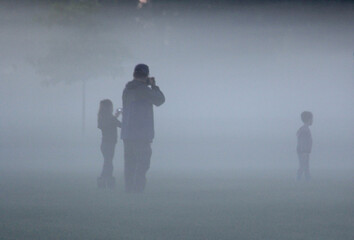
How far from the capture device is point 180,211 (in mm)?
9938

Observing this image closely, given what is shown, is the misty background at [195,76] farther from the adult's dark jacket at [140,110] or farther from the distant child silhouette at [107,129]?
the adult's dark jacket at [140,110]

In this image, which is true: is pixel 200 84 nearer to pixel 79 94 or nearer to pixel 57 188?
pixel 79 94

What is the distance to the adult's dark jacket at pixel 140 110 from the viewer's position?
1263 centimetres

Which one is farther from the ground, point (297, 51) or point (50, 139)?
point (297, 51)

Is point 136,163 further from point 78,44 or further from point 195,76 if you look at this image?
point 195,76

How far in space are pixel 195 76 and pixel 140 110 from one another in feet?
155

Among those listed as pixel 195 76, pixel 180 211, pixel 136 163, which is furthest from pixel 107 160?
pixel 195 76

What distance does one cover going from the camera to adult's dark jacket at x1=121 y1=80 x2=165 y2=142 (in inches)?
497

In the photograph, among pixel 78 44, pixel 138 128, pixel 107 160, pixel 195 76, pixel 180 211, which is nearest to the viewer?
pixel 180 211

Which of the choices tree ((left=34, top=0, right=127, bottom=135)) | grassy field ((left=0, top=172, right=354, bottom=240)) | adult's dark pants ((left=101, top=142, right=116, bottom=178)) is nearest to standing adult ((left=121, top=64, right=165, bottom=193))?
grassy field ((left=0, top=172, right=354, bottom=240))

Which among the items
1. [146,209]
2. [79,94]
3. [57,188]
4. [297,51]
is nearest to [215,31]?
[297,51]

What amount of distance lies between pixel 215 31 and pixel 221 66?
285 inches

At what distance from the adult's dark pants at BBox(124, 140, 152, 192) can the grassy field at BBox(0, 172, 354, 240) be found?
9.3 inches

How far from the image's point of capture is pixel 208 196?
1241 cm
